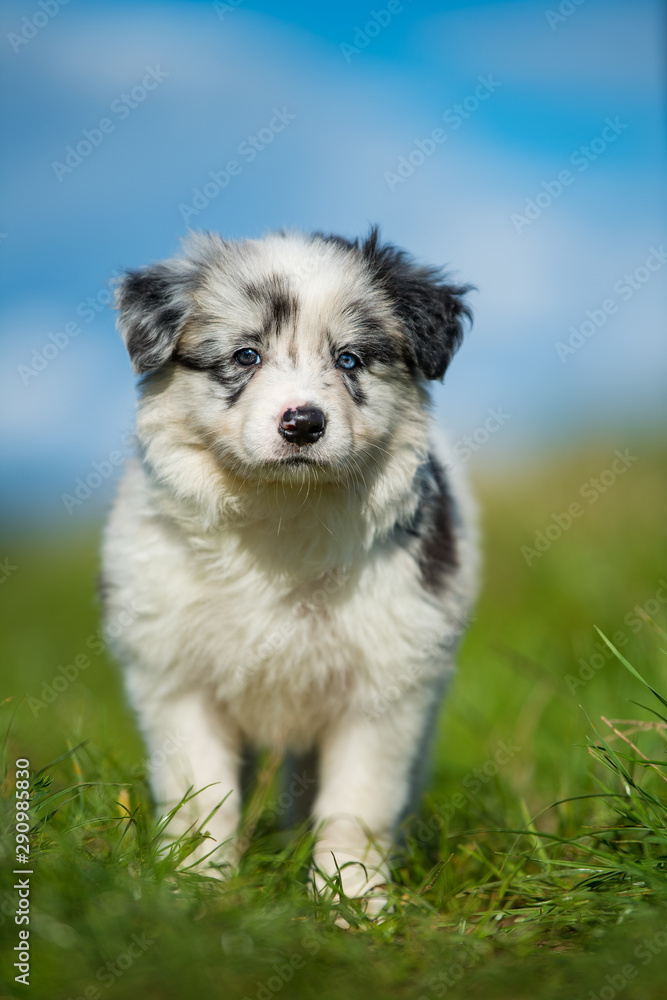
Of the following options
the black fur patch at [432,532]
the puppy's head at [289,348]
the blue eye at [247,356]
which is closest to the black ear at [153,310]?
the puppy's head at [289,348]

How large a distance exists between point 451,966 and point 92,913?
0.87 meters

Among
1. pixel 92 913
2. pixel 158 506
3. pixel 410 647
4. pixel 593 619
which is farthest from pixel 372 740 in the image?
pixel 593 619

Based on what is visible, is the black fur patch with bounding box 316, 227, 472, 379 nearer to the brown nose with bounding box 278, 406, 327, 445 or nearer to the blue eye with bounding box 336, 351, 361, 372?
the blue eye with bounding box 336, 351, 361, 372

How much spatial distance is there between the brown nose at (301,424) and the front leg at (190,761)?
115cm

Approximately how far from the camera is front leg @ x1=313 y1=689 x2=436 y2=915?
3.37m

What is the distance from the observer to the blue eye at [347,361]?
337cm

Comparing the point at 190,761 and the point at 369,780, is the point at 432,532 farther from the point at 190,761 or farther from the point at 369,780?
the point at 190,761

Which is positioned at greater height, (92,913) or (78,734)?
(92,913)

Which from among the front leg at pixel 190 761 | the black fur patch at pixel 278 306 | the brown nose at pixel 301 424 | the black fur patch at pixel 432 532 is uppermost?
the black fur patch at pixel 278 306

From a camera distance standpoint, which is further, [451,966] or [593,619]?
[593,619]

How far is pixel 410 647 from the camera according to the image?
3367 mm

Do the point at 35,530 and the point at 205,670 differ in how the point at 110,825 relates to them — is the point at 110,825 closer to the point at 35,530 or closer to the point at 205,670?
the point at 205,670

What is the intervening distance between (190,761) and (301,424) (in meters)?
1.38

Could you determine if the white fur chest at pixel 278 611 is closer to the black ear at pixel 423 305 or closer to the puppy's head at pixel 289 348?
the puppy's head at pixel 289 348
